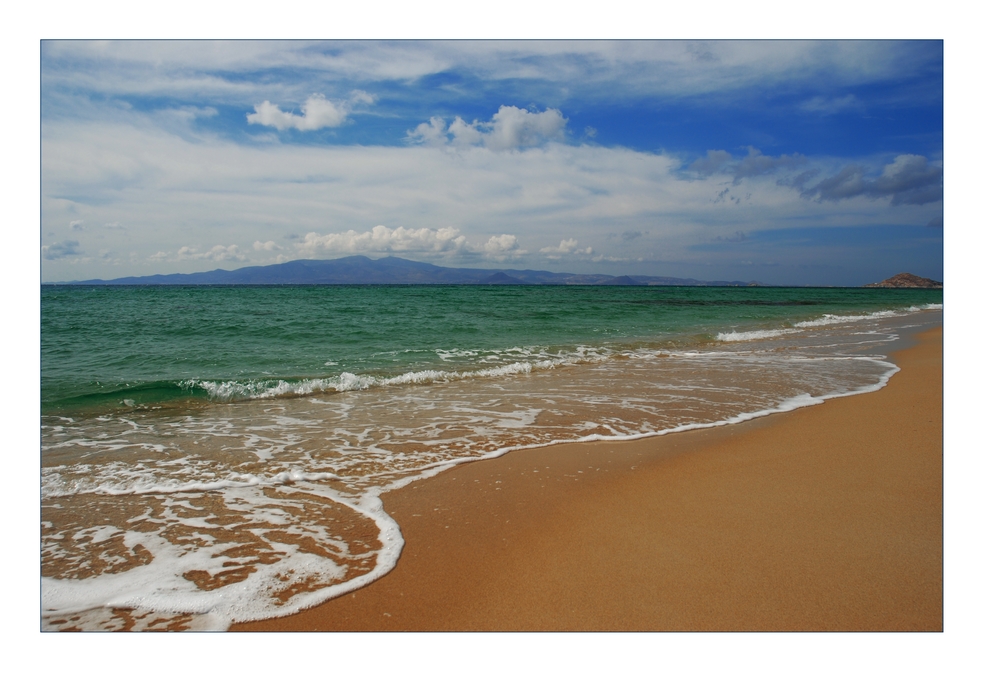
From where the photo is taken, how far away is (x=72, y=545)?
3367 millimetres

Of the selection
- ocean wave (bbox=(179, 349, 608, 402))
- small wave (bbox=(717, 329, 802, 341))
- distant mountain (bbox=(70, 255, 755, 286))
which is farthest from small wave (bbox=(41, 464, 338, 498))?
distant mountain (bbox=(70, 255, 755, 286))

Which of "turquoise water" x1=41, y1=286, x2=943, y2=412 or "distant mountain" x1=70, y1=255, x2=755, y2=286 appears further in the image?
"distant mountain" x1=70, y1=255, x2=755, y2=286

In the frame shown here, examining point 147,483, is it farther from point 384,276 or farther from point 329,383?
point 384,276

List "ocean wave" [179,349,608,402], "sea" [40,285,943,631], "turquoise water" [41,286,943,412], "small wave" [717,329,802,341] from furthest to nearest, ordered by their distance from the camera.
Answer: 1. "small wave" [717,329,802,341]
2. "turquoise water" [41,286,943,412]
3. "ocean wave" [179,349,608,402]
4. "sea" [40,285,943,631]

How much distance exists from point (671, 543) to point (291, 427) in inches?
196

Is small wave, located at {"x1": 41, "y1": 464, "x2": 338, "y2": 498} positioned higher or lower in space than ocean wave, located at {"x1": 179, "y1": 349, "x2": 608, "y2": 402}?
lower

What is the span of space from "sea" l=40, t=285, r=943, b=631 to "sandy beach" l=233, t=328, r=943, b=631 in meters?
0.38

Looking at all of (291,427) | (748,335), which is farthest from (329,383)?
(748,335)

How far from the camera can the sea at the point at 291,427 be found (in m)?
2.96

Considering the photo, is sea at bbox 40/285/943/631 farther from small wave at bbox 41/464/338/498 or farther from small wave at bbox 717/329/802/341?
small wave at bbox 717/329/802/341

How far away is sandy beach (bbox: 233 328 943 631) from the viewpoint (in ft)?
8.47

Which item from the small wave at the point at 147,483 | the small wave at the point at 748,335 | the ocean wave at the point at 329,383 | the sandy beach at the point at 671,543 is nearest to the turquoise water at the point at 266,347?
the ocean wave at the point at 329,383

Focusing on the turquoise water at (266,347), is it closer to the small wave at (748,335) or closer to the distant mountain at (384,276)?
the small wave at (748,335)

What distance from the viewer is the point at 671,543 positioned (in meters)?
3.21
